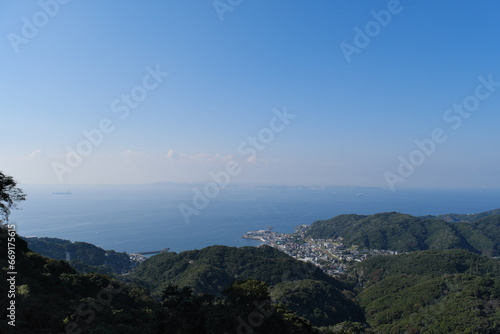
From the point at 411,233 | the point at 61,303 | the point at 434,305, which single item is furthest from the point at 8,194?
the point at 411,233

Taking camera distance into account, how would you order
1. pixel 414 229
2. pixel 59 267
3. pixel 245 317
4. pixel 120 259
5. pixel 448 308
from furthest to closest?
pixel 414 229 < pixel 120 259 < pixel 448 308 < pixel 59 267 < pixel 245 317

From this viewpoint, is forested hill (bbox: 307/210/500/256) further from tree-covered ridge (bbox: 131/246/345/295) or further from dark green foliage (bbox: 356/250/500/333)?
tree-covered ridge (bbox: 131/246/345/295)

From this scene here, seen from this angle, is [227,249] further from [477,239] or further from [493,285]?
[477,239]

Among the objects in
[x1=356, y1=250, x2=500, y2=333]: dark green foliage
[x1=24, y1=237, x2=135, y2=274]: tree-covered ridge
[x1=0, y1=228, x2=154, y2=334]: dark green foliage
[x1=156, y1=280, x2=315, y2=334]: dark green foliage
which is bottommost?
[x1=356, y1=250, x2=500, y2=333]: dark green foliage

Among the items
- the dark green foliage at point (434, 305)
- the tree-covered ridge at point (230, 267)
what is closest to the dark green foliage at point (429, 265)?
the dark green foliage at point (434, 305)

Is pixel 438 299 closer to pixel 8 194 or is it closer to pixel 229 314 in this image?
pixel 229 314

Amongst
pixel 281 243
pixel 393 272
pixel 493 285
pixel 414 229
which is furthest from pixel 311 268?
pixel 414 229

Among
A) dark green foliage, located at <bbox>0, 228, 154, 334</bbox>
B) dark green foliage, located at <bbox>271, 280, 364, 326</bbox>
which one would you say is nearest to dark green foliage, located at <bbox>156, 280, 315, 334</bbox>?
dark green foliage, located at <bbox>0, 228, 154, 334</bbox>
